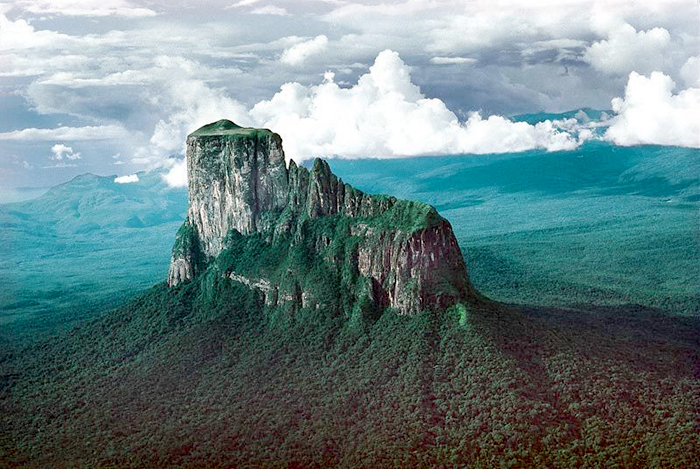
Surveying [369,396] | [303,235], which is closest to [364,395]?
[369,396]

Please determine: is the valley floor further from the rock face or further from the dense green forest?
the rock face

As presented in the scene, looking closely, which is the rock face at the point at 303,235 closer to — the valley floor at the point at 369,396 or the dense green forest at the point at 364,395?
the dense green forest at the point at 364,395

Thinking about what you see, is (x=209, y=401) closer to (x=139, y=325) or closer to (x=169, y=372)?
(x=169, y=372)

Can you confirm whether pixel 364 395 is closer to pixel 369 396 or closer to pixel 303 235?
pixel 369 396

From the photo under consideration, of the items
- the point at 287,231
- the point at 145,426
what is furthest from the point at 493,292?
the point at 145,426

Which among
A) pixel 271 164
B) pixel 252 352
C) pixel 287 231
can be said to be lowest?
pixel 252 352

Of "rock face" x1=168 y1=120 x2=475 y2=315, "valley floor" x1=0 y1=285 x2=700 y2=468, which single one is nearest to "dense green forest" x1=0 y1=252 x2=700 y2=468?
"valley floor" x1=0 y1=285 x2=700 y2=468

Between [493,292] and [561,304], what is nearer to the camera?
[561,304]

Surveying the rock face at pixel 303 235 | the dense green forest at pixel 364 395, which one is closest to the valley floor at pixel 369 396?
the dense green forest at pixel 364 395
